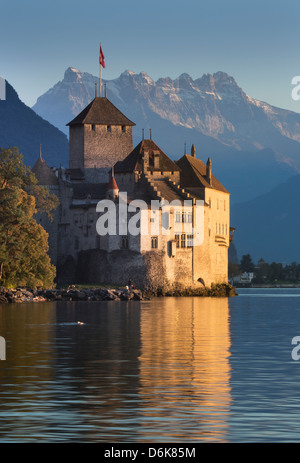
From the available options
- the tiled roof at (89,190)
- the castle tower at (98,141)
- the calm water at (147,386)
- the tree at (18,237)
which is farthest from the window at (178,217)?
the calm water at (147,386)

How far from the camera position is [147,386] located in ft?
88.7

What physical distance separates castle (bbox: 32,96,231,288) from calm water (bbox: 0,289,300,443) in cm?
6501

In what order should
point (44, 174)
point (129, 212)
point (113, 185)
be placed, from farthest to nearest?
point (44, 174)
point (113, 185)
point (129, 212)

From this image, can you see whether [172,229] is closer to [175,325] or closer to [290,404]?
[175,325]

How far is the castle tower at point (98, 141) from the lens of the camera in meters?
131

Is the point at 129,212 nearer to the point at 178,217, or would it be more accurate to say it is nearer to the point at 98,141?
the point at 178,217

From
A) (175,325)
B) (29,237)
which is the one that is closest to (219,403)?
(175,325)

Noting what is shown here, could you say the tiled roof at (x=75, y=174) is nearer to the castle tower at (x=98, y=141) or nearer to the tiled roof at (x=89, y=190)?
the castle tower at (x=98, y=141)

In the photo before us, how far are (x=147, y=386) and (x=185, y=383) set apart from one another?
1192mm

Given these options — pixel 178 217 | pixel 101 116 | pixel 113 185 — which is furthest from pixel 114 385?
pixel 101 116

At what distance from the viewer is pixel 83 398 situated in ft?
80.6
